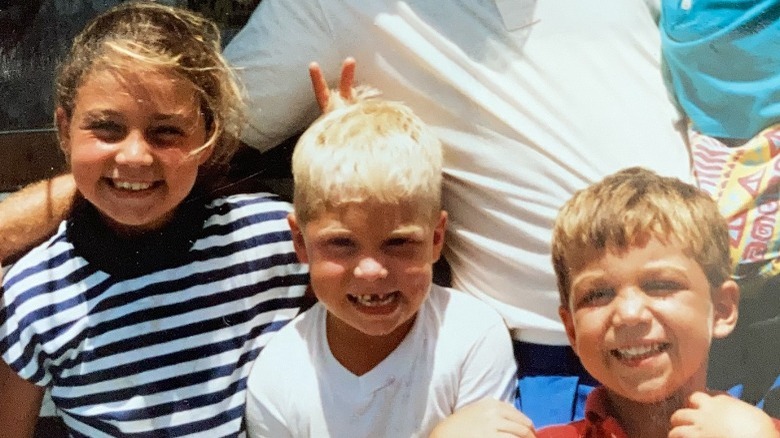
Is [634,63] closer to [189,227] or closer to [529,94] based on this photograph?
[529,94]

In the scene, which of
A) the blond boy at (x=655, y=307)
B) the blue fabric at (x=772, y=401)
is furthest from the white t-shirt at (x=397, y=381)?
the blue fabric at (x=772, y=401)

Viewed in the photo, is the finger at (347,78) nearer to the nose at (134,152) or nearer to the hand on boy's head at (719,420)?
the nose at (134,152)

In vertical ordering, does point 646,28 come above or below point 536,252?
above

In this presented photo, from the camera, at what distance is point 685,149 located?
70 cm

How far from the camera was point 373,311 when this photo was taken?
69 cm

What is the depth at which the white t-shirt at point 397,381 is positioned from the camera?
72 centimetres

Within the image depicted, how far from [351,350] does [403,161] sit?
179 mm

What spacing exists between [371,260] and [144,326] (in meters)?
0.24

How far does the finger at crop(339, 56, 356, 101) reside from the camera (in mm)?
721

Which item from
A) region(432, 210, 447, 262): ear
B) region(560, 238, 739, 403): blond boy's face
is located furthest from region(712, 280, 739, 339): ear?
region(432, 210, 447, 262): ear

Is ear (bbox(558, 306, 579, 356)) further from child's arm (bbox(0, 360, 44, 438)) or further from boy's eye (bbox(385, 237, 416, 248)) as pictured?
child's arm (bbox(0, 360, 44, 438))

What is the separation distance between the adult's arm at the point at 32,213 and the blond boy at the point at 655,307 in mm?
458

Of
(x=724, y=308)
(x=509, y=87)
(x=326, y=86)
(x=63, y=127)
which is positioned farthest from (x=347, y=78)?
(x=724, y=308)

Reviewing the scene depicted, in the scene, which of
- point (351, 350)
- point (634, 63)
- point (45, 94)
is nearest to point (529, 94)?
point (634, 63)
